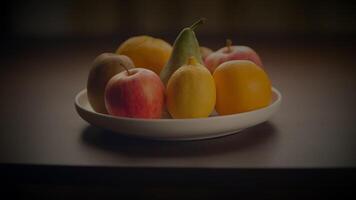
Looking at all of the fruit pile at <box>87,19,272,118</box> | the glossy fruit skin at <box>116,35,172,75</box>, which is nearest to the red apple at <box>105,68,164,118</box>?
the fruit pile at <box>87,19,272,118</box>

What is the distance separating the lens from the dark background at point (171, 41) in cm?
65

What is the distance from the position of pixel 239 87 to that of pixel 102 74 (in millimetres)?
190

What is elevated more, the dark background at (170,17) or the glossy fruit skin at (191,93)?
the glossy fruit skin at (191,93)

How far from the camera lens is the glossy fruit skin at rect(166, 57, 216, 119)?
714 millimetres

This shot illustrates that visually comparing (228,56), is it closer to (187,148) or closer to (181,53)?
(181,53)

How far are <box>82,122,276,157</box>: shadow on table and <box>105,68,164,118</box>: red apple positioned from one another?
37 mm

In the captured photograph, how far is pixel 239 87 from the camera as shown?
2.42ft

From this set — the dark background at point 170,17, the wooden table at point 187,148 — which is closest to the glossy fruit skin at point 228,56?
the wooden table at point 187,148

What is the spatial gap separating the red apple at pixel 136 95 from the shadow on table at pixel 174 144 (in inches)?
1.4

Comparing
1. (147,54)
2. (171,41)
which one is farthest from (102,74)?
(171,41)

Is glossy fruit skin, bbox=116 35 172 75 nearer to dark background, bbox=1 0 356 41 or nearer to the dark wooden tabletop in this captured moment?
the dark wooden tabletop

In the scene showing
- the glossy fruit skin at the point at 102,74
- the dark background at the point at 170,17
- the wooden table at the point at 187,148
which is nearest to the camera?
the wooden table at the point at 187,148

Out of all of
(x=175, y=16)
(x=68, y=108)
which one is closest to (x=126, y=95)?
(x=68, y=108)

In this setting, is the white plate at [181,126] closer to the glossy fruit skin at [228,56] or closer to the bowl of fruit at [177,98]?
the bowl of fruit at [177,98]
